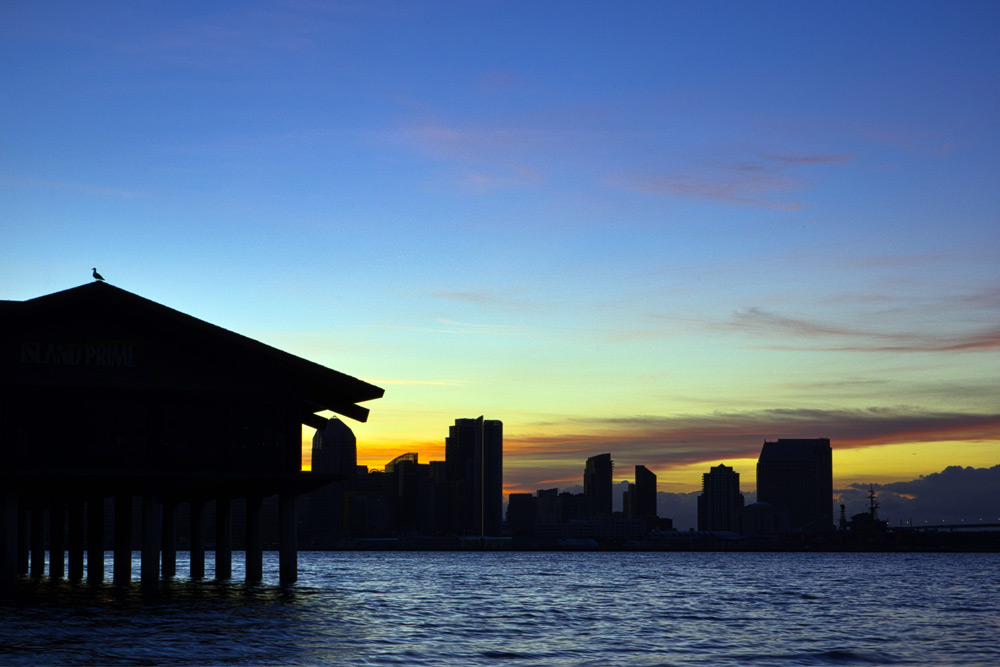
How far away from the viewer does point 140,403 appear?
38000mm

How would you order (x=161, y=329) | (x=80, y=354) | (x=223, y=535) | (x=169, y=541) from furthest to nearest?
(x=169, y=541) < (x=223, y=535) < (x=161, y=329) < (x=80, y=354)

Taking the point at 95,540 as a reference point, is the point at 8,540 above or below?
above

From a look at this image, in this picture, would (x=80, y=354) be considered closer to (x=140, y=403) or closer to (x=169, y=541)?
(x=140, y=403)

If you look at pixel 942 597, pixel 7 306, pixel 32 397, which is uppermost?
pixel 7 306

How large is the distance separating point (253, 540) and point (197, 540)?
1259 centimetres

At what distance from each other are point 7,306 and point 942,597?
165 feet

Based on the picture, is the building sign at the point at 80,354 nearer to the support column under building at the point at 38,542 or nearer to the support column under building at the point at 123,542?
the support column under building at the point at 123,542

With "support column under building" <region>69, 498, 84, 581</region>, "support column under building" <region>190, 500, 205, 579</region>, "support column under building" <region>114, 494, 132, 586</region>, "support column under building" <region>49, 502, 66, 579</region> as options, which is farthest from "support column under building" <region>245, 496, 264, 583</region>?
"support column under building" <region>49, 502, 66, 579</region>

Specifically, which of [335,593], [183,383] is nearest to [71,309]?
[183,383]

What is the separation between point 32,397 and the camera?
36969 millimetres

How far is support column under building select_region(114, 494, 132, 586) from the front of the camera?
162ft

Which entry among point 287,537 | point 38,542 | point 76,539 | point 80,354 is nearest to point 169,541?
point 76,539

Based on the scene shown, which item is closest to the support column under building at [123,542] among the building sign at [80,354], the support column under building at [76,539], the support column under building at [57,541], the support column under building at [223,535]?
the support column under building at [76,539]

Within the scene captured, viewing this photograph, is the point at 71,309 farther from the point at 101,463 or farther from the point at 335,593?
the point at 335,593
